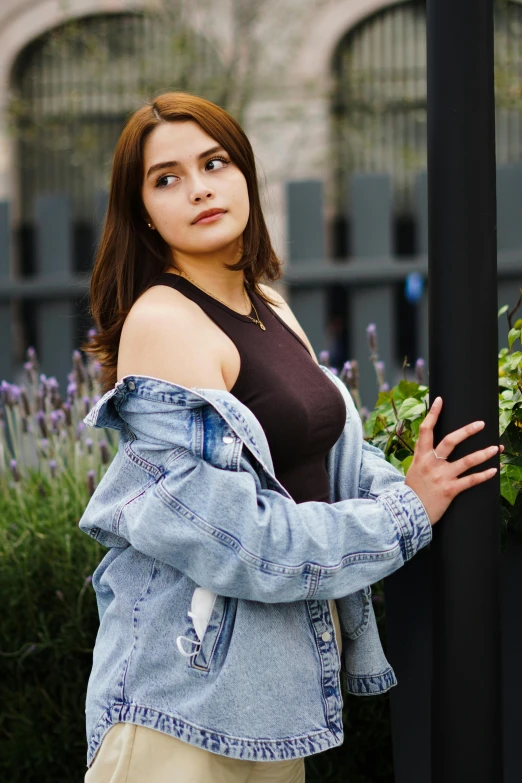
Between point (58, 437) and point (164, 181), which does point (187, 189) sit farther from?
point (58, 437)

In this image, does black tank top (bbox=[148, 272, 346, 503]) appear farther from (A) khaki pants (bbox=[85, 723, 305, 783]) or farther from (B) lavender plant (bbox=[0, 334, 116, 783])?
(B) lavender plant (bbox=[0, 334, 116, 783])

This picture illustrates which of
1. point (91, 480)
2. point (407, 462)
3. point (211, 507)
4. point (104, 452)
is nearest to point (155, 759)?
point (211, 507)

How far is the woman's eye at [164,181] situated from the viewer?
179 centimetres

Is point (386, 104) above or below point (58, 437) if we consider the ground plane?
above

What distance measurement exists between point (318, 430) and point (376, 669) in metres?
0.49

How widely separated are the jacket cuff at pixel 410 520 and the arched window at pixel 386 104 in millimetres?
9910

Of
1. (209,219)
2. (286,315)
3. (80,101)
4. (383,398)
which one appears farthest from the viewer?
(80,101)

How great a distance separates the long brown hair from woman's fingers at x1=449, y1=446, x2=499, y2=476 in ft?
1.81

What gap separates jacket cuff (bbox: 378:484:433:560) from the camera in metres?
1.70

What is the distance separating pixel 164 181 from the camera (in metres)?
1.80

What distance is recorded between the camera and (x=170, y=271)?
187 centimetres

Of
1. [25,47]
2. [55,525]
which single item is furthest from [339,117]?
[55,525]

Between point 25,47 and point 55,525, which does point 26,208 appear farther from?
point 55,525

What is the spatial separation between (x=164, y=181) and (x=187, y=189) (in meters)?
0.05
